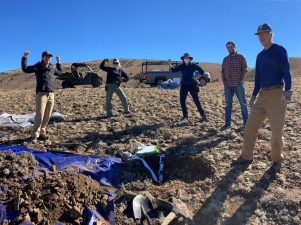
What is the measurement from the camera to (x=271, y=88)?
22.5ft

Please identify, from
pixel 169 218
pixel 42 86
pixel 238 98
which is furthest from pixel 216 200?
pixel 42 86

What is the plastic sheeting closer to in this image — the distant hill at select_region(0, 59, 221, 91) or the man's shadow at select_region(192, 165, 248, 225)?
the man's shadow at select_region(192, 165, 248, 225)

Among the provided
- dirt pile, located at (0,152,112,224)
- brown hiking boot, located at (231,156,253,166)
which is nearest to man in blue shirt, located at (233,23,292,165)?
brown hiking boot, located at (231,156,253,166)

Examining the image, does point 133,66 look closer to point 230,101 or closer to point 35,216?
point 230,101

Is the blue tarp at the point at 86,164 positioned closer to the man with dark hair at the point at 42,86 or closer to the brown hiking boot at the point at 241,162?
the man with dark hair at the point at 42,86

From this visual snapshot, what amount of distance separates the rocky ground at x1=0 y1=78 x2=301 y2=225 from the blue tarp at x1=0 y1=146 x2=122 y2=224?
0.19 m

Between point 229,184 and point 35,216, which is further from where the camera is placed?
point 229,184

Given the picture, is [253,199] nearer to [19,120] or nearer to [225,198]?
[225,198]

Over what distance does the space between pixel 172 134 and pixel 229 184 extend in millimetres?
2811

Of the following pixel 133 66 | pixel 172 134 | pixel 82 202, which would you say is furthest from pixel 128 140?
pixel 133 66

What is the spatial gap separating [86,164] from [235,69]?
404 centimetres

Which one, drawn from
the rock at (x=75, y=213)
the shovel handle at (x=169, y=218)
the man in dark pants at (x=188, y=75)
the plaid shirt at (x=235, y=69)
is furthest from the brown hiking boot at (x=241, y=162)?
the rock at (x=75, y=213)

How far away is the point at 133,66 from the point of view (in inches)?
2365

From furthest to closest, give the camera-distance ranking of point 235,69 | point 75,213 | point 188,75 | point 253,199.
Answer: point 188,75 < point 235,69 < point 253,199 < point 75,213
